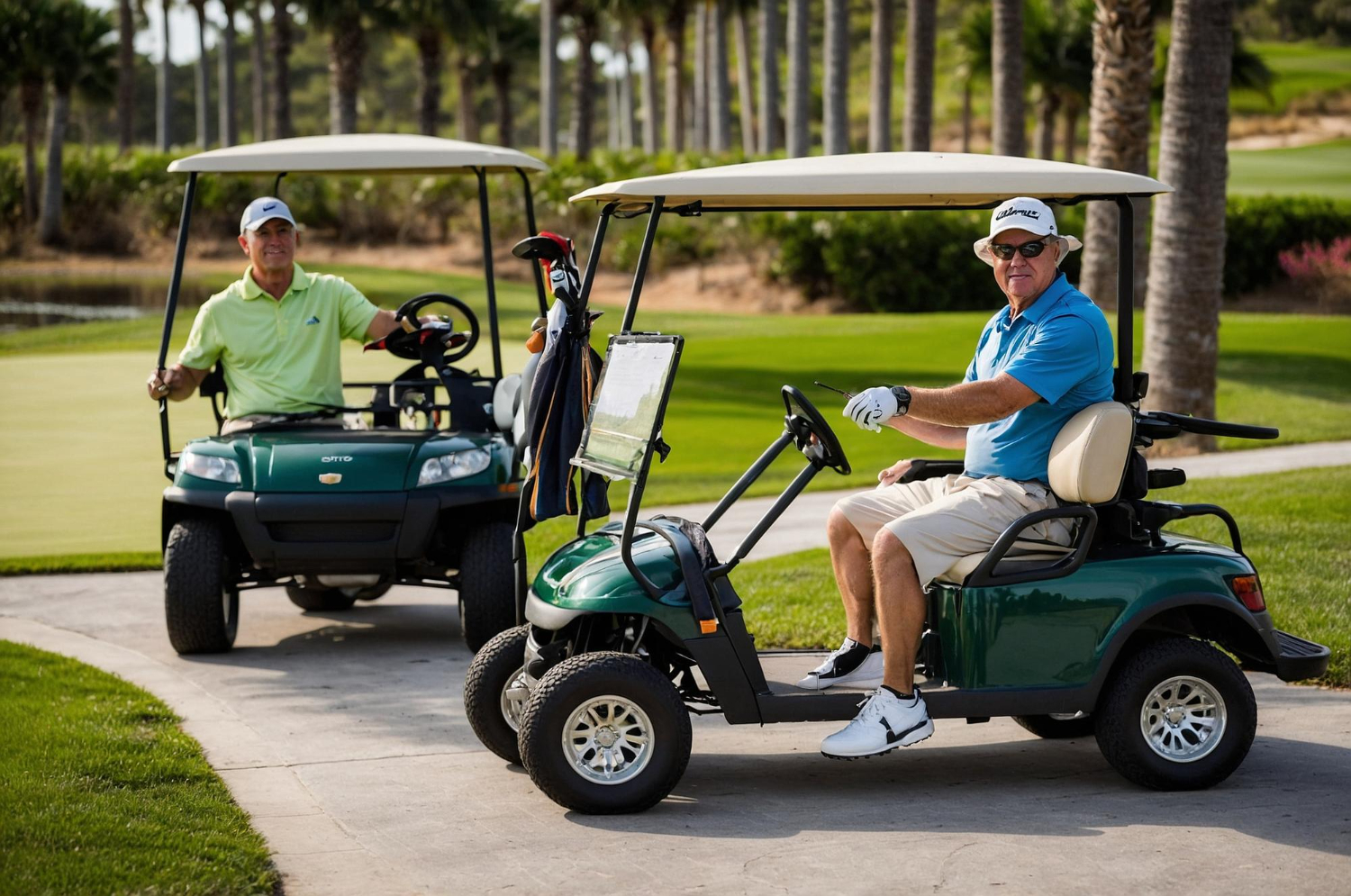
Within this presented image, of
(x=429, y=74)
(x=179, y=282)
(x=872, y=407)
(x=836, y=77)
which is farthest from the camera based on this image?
(x=429, y=74)

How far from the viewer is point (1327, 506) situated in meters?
9.54

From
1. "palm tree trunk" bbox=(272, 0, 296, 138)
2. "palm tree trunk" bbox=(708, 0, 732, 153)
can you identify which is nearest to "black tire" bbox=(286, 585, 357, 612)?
"palm tree trunk" bbox=(272, 0, 296, 138)

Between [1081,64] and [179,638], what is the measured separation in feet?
120

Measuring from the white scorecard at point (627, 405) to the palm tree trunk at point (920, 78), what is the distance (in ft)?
75.3

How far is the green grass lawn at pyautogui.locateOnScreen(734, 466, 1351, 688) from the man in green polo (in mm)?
2275

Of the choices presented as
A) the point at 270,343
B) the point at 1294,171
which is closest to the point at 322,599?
the point at 270,343

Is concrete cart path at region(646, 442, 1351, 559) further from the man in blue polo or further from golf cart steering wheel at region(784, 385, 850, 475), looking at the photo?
golf cart steering wheel at region(784, 385, 850, 475)

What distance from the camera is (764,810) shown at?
489 centimetres

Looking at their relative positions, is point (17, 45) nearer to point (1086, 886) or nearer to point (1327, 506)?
point (1327, 506)

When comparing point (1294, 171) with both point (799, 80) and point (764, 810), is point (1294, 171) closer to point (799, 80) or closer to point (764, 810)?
point (799, 80)

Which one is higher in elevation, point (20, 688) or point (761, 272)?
point (761, 272)

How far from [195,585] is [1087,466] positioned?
3.83 metres

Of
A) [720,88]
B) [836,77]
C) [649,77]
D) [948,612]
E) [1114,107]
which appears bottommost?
[948,612]

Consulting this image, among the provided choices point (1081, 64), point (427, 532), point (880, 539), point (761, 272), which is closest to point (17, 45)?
point (761, 272)
